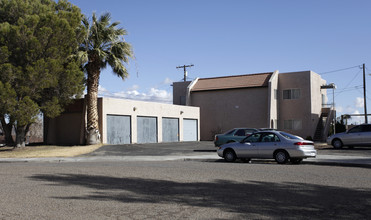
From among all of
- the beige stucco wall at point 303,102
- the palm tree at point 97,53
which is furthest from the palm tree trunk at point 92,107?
the beige stucco wall at point 303,102

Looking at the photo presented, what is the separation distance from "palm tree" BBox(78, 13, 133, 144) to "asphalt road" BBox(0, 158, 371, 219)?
1608 centimetres

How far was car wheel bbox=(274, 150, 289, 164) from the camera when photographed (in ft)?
56.5

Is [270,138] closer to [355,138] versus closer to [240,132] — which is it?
[240,132]

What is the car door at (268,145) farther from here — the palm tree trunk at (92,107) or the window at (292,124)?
the window at (292,124)

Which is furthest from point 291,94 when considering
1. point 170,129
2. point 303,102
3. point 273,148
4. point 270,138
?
point 273,148

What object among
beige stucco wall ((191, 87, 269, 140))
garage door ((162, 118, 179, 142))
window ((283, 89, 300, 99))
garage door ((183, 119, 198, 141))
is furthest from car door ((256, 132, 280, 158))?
window ((283, 89, 300, 99))

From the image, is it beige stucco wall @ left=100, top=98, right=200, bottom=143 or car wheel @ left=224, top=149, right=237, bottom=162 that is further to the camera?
beige stucco wall @ left=100, top=98, right=200, bottom=143

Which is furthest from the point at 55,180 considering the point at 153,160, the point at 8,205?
the point at 153,160

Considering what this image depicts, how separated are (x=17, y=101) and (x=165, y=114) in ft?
47.9

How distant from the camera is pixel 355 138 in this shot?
26.4 m

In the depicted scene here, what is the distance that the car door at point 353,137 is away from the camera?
26297 mm

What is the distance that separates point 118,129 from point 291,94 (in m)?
19.5

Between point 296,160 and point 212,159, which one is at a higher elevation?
point 296,160

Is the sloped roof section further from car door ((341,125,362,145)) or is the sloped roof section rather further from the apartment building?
car door ((341,125,362,145))
